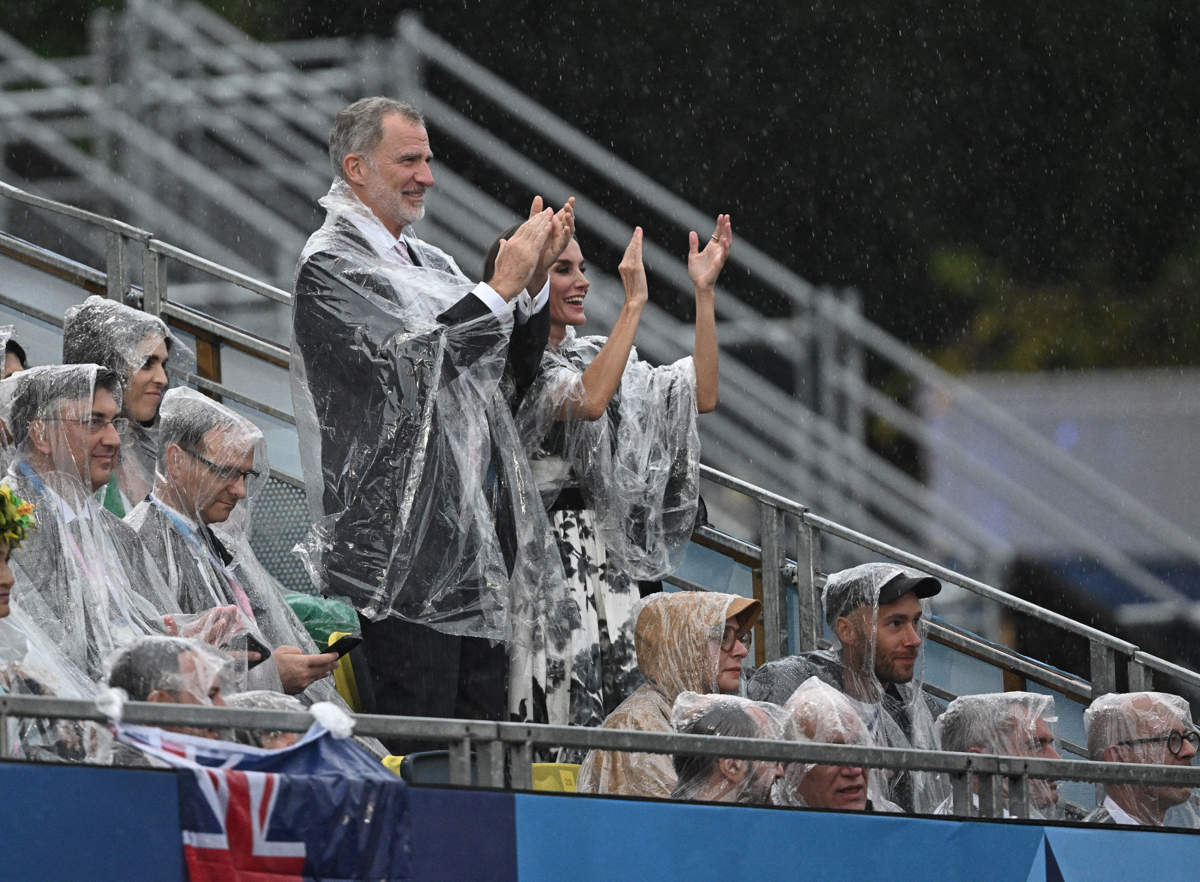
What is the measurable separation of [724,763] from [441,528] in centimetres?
74

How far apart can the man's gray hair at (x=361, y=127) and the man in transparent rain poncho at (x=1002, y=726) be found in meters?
1.81

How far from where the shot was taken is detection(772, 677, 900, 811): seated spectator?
13.9 ft

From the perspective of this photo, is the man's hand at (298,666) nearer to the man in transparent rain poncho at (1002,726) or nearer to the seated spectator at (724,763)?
the seated spectator at (724,763)

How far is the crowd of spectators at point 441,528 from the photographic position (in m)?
4.12

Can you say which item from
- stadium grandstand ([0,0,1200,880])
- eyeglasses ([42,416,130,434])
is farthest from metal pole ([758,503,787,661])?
eyeglasses ([42,416,130,434])

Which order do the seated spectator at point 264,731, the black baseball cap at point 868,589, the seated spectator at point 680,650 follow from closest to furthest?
the seated spectator at point 264,731 < the seated spectator at point 680,650 < the black baseball cap at point 868,589

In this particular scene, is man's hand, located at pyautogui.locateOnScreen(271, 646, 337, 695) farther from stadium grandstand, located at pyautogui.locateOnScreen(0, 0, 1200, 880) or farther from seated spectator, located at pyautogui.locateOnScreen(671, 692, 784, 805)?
seated spectator, located at pyautogui.locateOnScreen(671, 692, 784, 805)

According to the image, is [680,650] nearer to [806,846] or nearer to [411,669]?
[411,669]

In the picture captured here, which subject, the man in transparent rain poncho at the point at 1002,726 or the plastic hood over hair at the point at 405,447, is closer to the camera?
the plastic hood over hair at the point at 405,447

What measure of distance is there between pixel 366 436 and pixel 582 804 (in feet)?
3.42

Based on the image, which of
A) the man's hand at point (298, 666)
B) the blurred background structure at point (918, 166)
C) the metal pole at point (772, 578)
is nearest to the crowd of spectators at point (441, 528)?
the man's hand at point (298, 666)

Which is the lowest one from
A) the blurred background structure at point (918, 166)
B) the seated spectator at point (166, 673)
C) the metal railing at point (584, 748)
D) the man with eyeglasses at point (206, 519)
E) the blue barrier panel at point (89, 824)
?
the blue barrier panel at point (89, 824)

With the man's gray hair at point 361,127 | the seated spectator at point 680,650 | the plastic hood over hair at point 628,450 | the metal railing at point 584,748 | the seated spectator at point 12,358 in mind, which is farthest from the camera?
the seated spectator at point 12,358

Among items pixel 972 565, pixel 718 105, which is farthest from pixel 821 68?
pixel 972 565
